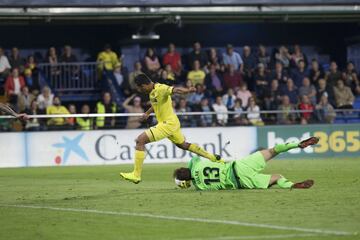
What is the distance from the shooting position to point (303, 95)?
3014 centimetres

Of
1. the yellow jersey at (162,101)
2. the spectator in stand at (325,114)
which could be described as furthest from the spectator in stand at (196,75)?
the yellow jersey at (162,101)

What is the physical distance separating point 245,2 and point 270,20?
1776 millimetres

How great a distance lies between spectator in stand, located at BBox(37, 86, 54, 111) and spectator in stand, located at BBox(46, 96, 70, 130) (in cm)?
15

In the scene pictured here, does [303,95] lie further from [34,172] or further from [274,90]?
[34,172]

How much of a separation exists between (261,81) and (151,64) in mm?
3493

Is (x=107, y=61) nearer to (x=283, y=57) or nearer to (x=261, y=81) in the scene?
(x=261, y=81)

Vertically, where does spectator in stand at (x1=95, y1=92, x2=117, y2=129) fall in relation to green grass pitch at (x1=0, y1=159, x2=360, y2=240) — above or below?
above

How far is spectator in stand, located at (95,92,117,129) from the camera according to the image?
27594 mm

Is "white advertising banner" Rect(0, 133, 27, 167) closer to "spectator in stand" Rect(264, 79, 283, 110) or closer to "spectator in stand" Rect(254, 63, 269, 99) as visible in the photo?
"spectator in stand" Rect(264, 79, 283, 110)

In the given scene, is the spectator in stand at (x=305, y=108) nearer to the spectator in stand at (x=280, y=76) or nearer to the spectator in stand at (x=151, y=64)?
the spectator in stand at (x=280, y=76)

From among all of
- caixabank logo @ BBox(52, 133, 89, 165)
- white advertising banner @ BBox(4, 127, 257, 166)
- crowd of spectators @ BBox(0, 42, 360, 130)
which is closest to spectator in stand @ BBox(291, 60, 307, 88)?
crowd of spectators @ BBox(0, 42, 360, 130)

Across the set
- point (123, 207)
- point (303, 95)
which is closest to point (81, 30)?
point (303, 95)

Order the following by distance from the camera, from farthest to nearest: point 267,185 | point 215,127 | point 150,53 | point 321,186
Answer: point 150,53, point 215,127, point 321,186, point 267,185

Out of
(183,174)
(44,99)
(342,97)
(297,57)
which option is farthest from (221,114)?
(183,174)
